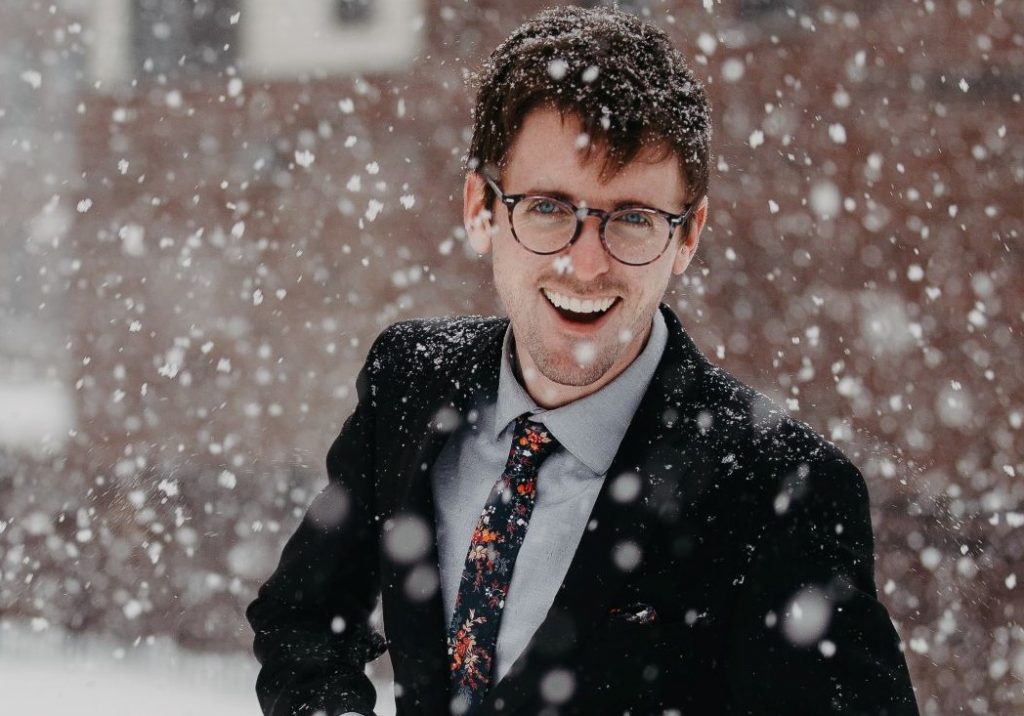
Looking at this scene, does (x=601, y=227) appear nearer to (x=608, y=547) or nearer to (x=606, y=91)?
(x=606, y=91)

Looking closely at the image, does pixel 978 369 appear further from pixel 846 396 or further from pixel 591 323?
pixel 591 323

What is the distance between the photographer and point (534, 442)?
1.77 m

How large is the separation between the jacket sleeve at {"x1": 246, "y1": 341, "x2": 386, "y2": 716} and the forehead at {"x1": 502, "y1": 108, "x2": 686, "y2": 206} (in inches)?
24.9

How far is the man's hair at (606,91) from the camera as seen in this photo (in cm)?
164

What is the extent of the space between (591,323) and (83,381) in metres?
6.38

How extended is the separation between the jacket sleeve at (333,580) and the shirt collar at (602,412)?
1.33 ft

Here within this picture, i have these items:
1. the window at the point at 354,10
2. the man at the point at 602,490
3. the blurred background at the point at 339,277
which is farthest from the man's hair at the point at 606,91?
the window at the point at 354,10

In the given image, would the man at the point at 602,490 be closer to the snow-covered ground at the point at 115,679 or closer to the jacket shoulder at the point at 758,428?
the jacket shoulder at the point at 758,428

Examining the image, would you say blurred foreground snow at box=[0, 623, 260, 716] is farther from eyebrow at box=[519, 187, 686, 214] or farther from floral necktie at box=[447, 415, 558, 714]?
eyebrow at box=[519, 187, 686, 214]

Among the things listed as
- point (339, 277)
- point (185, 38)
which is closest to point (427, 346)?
point (339, 277)

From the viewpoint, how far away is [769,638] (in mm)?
1490

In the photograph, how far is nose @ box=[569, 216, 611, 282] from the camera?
63.5 inches

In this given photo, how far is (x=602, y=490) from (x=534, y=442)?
173 mm

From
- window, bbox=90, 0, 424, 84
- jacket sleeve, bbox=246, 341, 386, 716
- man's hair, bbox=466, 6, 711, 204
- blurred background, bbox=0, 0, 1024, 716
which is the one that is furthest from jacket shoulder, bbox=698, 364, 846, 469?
window, bbox=90, 0, 424, 84
